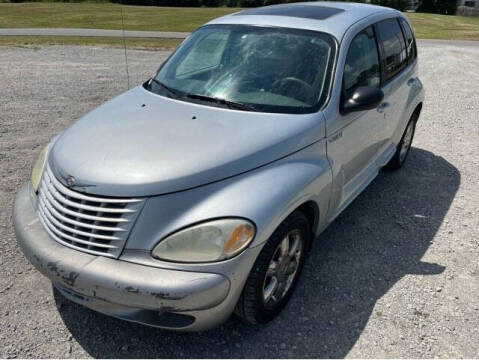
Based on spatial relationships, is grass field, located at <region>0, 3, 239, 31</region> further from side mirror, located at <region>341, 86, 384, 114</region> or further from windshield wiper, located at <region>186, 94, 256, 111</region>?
side mirror, located at <region>341, 86, 384, 114</region>

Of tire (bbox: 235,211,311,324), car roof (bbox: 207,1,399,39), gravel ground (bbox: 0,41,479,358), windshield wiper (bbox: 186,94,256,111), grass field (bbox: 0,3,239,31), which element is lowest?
grass field (bbox: 0,3,239,31)

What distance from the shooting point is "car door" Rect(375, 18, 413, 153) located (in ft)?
13.7

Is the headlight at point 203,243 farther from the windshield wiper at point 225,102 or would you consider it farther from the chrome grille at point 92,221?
the windshield wiper at point 225,102

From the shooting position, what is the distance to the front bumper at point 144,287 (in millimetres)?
2252

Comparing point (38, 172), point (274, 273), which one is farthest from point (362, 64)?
point (38, 172)

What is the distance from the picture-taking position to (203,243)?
2.34 meters

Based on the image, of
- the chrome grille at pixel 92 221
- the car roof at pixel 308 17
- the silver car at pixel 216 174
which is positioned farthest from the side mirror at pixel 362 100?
the chrome grille at pixel 92 221

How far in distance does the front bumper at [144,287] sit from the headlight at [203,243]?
2.9 inches

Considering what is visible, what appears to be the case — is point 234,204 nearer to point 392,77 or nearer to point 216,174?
point 216,174

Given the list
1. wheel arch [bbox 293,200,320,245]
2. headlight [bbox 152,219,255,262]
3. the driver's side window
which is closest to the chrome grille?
headlight [bbox 152,219,255,262]

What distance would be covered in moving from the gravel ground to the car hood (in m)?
0.99

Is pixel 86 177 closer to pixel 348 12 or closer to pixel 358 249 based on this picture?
pixel 358 249

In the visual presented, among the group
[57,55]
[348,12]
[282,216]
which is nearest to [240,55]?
[348,12]

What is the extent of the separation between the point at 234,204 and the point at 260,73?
1.36 metres
